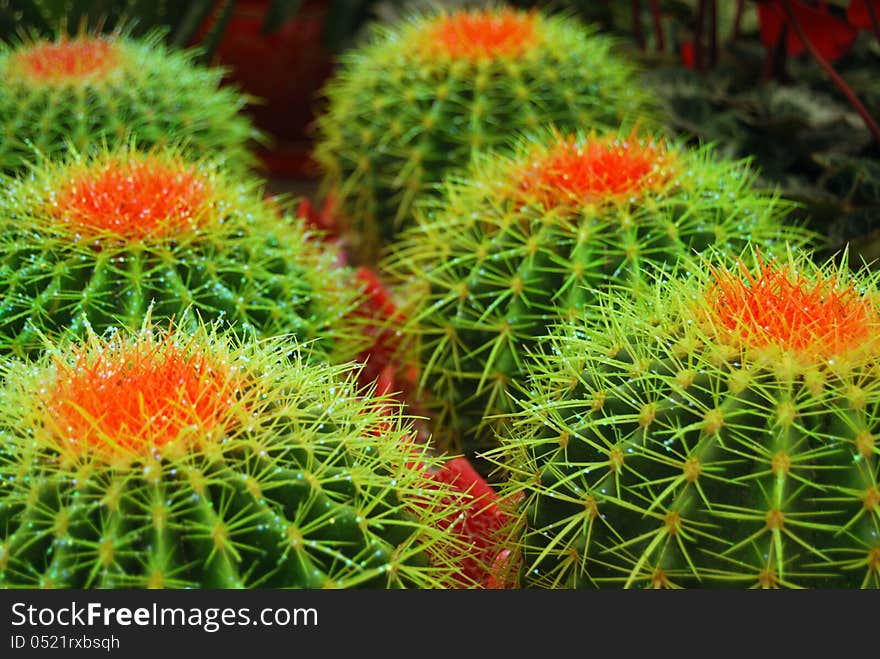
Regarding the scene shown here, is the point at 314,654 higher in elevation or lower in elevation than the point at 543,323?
lower

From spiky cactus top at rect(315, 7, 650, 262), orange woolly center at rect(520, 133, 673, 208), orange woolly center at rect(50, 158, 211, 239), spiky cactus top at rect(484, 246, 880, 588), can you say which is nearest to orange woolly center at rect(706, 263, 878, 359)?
spiky cactus top at rect(484, 246, 880, 588)

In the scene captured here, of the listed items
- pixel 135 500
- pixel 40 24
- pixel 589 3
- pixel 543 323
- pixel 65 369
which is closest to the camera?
pixel 135 500

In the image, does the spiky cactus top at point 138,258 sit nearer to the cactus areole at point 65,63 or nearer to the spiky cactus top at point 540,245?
the spiky cactus top at point 540,245

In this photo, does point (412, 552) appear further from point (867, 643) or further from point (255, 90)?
point (255, 90)

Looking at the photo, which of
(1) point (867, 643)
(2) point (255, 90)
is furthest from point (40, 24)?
(1) point (867, 643)

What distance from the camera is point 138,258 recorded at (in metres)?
1.15

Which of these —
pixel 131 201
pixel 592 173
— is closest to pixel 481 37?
pixel 592 173

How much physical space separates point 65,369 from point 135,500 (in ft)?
0.55

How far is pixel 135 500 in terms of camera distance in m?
0.73

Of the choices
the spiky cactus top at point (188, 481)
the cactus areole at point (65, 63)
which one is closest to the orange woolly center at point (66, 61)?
the cactus areole at point (65, 63)

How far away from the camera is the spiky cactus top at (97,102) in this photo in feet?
5.09

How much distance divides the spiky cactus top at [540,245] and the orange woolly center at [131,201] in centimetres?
31

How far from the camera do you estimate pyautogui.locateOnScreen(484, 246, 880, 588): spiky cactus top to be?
78cm

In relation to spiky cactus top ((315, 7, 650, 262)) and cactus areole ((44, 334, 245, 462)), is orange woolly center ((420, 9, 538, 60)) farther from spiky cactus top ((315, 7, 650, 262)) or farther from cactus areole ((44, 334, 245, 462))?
cactus areole ((44, 334, 245, 462))
